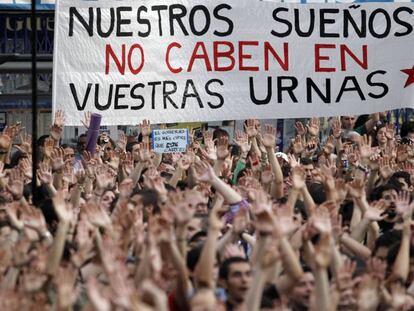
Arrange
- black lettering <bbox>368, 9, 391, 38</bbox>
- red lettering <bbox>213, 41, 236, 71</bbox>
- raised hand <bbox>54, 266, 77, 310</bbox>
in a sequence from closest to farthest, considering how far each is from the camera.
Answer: raised hand <bbox>54, 266, 77, 310</bbox>
red lettering <bbox>213, 41, 236, 71</bbox>
black lettering <bbox>368, 9, 391, 38</bbox>

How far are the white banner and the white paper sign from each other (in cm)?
188

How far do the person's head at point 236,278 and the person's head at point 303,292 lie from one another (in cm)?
23

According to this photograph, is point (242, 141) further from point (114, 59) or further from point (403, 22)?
point (403, 22)

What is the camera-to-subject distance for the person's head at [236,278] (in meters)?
5.14

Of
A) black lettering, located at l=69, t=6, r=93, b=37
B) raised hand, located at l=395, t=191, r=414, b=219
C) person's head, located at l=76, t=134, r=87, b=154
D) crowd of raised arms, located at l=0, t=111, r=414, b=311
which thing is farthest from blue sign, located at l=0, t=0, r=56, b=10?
raised hand, located at l=395, t=191, r=414, b=219

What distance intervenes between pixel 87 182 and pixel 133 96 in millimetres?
1472

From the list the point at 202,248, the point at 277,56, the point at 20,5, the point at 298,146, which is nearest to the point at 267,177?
the point at 298,146

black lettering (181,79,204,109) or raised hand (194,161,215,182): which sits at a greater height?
black lettering (181,79,204,109)

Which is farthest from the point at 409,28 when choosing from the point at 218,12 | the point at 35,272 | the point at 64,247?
the point at 35,272

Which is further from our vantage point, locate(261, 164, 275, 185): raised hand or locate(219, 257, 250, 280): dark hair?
locate(261, 164, 275, 185): raised hand

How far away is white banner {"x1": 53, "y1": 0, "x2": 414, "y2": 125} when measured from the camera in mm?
9609

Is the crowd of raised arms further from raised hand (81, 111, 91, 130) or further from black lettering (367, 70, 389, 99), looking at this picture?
black lettering (367, 70, 389, 99)

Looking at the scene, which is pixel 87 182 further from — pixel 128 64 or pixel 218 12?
pixel 218 12

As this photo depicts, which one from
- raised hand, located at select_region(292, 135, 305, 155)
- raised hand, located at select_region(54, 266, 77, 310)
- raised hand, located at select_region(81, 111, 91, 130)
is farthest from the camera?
raised hand, located at select_region(292, 135, 305, 155)
